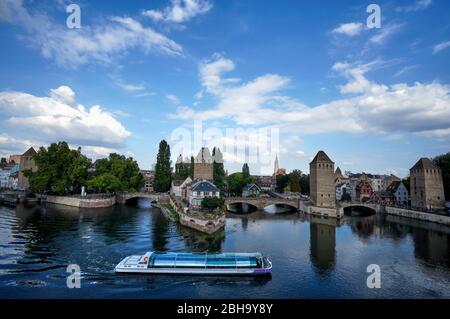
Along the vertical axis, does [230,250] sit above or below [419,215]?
below

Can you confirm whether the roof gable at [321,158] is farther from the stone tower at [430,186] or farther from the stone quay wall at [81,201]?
the stone quay wall at [81,201]

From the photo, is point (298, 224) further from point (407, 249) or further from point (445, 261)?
point (445, 261)

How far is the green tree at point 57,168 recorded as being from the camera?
241 feet

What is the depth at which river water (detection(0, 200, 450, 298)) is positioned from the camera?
2302cm

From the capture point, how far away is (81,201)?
68.8m

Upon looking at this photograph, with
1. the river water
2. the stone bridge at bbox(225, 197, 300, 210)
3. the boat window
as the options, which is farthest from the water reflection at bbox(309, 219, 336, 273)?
the stone bridge at bbox(225, 197, 300, 210)

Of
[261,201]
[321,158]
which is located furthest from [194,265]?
[321,158]

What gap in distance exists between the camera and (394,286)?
24.5 m

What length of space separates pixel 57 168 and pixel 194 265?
201 feet

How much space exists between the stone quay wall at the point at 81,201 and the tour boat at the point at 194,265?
4653 cm

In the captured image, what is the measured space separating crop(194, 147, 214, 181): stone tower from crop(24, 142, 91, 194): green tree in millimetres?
28709

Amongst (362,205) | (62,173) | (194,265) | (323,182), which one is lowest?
(194,265)

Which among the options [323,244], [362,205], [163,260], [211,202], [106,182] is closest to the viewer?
[163,260]

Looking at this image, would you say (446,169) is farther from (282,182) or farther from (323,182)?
(282,182)
